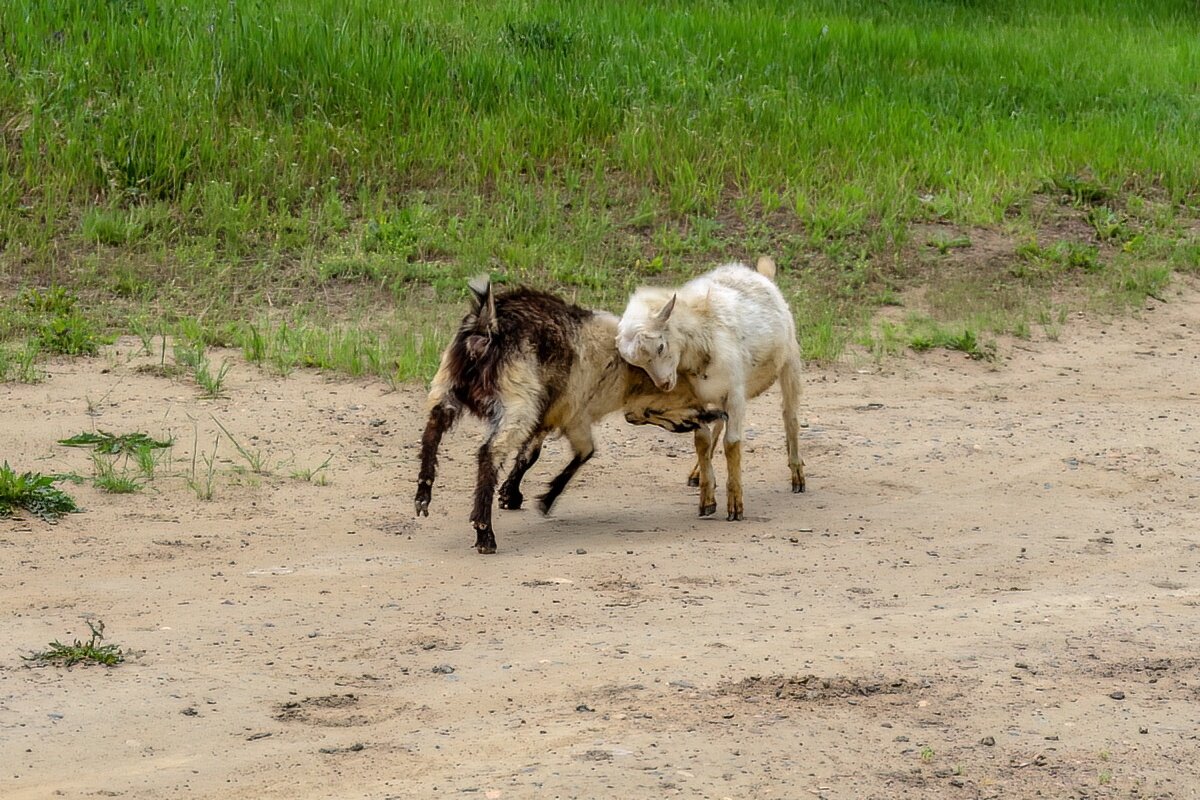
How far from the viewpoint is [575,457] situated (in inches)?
310

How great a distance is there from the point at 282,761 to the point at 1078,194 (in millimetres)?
10942

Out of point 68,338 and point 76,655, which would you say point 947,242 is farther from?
point 76,655

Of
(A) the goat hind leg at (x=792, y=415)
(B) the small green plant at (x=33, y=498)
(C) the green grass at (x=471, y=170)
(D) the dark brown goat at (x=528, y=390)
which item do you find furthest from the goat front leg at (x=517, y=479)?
(B) the small green plant at (x=33, y=498)

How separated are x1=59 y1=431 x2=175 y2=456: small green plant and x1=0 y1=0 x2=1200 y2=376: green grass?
3.23 feet

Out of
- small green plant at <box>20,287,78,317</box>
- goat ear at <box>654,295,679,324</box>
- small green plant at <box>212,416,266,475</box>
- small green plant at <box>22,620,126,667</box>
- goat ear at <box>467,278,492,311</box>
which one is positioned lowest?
small green plant at <box>212,416,266,475</box>

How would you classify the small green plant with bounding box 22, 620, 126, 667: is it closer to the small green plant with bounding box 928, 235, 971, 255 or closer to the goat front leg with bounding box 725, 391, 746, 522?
the goat front leg with bounding box 725, 391, 746, 522

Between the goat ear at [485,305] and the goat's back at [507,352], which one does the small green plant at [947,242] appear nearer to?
the goat's back at [507,352]

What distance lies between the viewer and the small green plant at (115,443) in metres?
8.12

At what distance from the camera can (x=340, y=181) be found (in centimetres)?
1234

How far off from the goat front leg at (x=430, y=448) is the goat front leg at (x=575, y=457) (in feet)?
2.44

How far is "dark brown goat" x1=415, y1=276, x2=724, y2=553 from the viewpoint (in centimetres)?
716

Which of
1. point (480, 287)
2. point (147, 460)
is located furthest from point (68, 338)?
point (480, 287)

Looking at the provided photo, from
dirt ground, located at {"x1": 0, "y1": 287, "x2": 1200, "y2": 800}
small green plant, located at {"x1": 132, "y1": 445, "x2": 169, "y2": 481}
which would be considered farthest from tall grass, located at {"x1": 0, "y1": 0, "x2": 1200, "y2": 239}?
small green plant, located at {"x1": 132, "y1": 445, "x2": 169, "y2": 481}

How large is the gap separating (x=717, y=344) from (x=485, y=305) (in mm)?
1328
